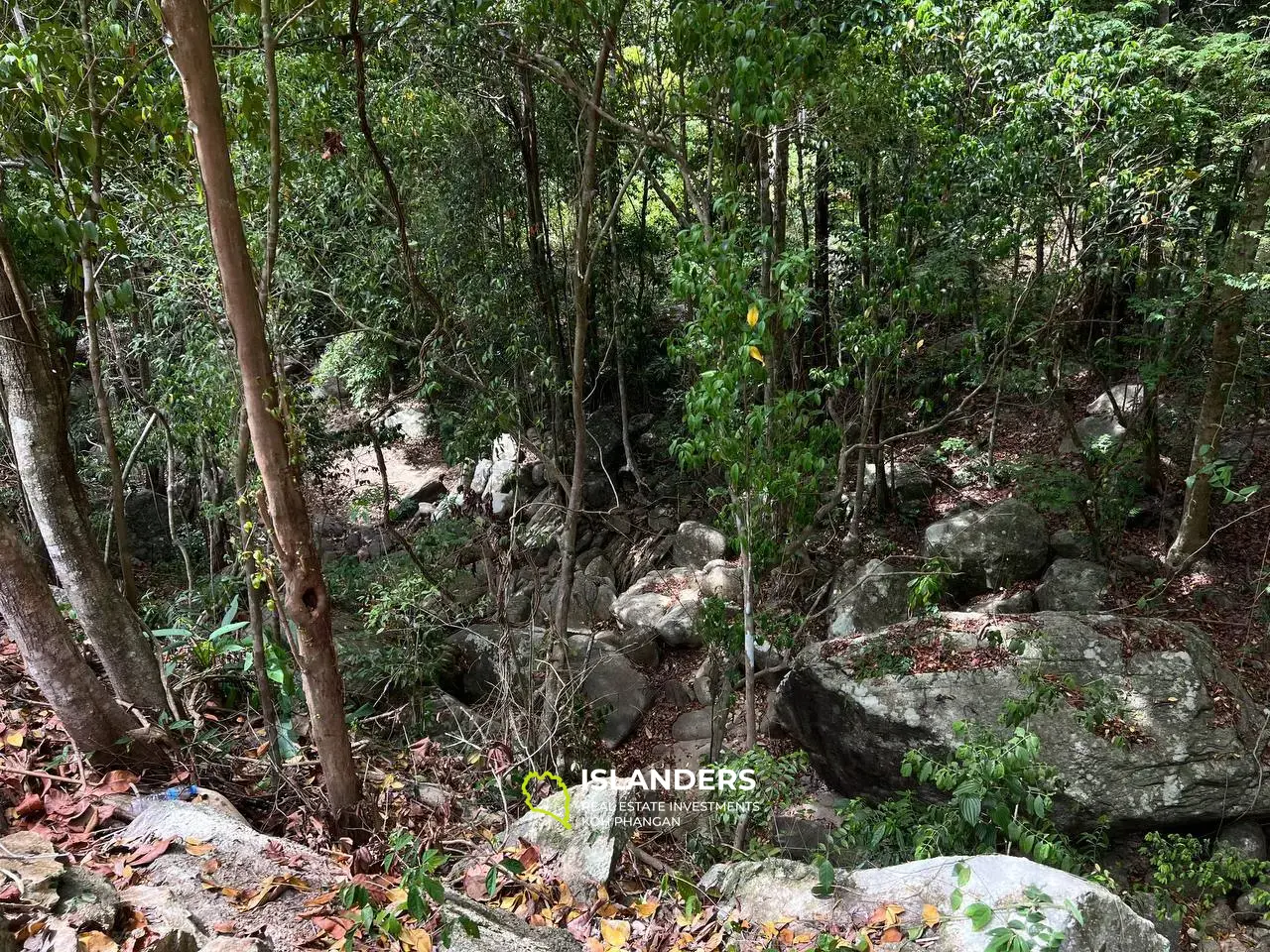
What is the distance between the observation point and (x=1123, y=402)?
8109 mm

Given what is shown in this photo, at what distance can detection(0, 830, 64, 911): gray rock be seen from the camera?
199 centimetres

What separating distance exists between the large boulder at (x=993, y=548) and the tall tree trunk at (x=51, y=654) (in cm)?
618

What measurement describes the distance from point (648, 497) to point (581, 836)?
254 inches

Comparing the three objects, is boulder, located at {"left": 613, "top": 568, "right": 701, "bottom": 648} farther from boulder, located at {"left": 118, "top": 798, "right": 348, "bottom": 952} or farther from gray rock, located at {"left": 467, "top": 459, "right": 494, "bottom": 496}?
boulder, located at {"left": 118, "top": 798, "right": 348, "bottom": 952}

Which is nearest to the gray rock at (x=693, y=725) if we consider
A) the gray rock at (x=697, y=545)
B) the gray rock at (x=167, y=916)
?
the gray rock at (x=697, y=545)

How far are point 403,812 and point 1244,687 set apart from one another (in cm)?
555

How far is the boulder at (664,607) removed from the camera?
24.5 feet

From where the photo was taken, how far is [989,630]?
17.2ft

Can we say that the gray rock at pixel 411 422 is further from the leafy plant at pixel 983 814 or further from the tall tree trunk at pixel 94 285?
the leafy plant at pixel 983 814

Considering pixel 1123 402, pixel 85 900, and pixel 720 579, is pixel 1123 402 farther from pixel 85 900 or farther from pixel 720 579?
pixel 85 900

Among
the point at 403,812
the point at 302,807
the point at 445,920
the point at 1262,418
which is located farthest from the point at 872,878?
the point at 1262,418

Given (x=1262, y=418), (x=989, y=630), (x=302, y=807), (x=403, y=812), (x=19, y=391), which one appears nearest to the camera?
(x=19, y=391)

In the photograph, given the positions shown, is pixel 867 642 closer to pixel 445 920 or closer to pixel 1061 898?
pixel 1061 898

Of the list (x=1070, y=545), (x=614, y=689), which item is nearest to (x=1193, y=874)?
(x=1070, y=545)
